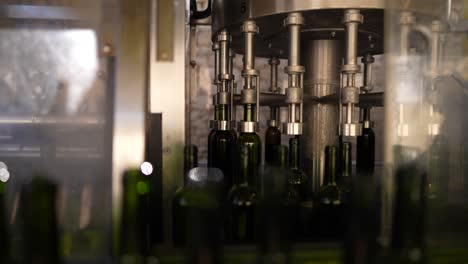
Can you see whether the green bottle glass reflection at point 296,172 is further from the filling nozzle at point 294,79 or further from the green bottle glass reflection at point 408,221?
the green bottle glass reflection at point 408,221

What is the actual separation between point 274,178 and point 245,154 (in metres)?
0.19

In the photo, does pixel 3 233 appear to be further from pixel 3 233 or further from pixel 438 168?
pixel 438 168

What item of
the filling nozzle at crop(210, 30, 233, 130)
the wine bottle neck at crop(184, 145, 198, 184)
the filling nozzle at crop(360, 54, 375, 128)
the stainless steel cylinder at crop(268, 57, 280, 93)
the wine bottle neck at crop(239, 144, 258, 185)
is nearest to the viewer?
the wine bottle neck at crop(239, 144, 258, 185)

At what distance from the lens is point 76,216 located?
0.62m

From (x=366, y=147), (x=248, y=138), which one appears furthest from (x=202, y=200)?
(x=366, y=147)

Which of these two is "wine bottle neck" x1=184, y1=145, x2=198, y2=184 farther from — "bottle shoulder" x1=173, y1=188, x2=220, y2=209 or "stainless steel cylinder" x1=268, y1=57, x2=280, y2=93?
"stainless steel cylinder" x1=268, y1=57, x2=280, y2=93

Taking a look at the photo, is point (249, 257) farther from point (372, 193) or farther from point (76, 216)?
point (76, 216)

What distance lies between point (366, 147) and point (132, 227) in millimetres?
743

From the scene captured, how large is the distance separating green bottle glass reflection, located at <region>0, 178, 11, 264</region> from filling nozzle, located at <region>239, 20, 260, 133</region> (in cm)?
44

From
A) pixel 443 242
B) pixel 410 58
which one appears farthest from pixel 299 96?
pixel 443 242

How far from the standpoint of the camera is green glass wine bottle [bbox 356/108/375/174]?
1.01 meters

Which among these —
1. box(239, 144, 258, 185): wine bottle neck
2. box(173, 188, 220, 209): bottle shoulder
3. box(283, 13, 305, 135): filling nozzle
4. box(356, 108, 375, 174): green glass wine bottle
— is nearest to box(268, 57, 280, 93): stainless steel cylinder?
box(356, 108, 375, 174): green glass wine bottle

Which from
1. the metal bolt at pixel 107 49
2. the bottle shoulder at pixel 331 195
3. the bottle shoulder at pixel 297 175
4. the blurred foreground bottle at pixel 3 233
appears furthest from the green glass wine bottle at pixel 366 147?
the blurred foreground bottle at pixel 3 233

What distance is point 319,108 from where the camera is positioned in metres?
1.00
